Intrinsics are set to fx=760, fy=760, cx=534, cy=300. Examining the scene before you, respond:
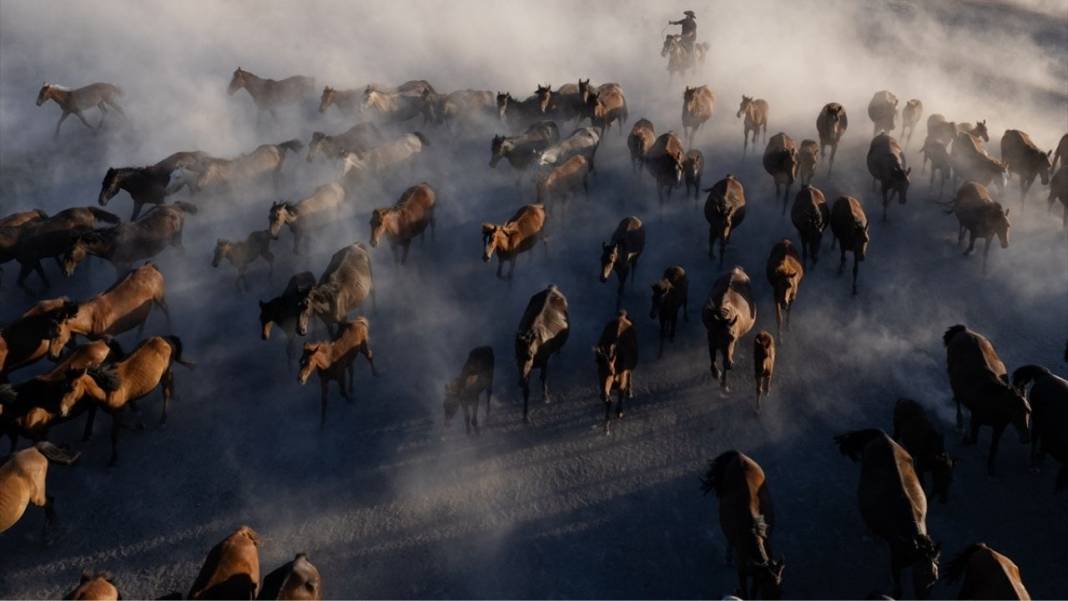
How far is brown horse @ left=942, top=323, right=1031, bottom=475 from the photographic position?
434 inches

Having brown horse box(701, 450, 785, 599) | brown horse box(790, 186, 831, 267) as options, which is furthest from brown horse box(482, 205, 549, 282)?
brown horse box(701, 450, 785, 599)

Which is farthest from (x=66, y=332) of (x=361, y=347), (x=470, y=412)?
(x=470, y=412)

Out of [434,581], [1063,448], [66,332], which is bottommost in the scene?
[434,581]

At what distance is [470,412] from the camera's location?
43.0ft

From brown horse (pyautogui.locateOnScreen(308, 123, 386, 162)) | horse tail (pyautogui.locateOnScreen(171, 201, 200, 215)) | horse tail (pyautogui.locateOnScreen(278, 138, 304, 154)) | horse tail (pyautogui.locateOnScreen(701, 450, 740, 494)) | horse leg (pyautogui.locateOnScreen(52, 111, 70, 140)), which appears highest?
brown horse (pyautogui.locateOnScreen(308, 123, 386, 162))

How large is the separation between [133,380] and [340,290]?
3766 mm

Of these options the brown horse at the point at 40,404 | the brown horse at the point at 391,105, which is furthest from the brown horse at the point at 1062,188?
the brown horse at the point at 40,404

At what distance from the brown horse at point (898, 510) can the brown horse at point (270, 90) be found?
2033 centimetres

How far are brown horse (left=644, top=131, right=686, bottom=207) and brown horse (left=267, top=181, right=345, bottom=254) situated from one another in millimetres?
7492

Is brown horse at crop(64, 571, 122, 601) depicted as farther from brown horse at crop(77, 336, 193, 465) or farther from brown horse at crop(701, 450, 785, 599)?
brown horse at crop(701, 450, 785, 599)

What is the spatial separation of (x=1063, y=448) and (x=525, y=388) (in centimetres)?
788

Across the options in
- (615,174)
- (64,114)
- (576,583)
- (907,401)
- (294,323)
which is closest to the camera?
(576,583)

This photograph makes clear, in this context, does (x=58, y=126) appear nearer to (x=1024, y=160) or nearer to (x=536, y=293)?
(x=536, y=293)

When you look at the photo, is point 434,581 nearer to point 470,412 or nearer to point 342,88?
point 470,412
